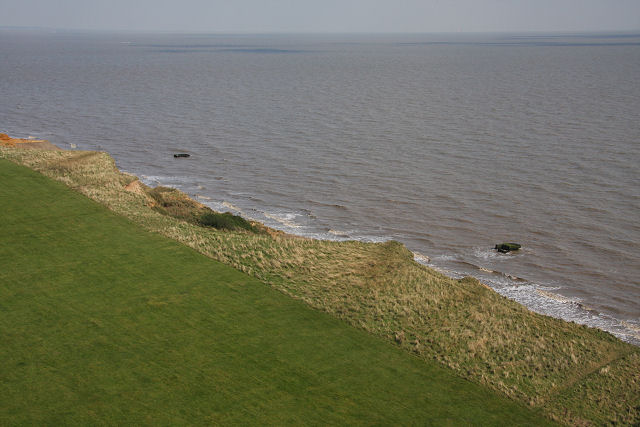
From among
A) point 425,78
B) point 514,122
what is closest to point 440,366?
point 514,122

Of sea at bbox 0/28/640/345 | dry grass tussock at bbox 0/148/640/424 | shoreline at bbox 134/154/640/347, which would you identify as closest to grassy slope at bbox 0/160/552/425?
dry grass tussock at bbox 0/148/640/424

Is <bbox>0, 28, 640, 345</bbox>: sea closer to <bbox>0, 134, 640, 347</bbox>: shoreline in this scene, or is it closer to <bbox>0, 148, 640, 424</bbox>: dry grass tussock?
<bbox>0, 134, 640, 347</bbox>: shoreline

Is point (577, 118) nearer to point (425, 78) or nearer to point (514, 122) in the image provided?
point (514, 122)

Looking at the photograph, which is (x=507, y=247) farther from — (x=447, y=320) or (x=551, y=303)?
(x=447, y=320)

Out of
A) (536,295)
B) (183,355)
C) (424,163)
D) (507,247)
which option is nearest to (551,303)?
(536,295)

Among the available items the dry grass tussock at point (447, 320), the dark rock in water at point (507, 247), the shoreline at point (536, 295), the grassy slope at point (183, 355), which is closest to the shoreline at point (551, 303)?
the shoreline at point (536, 295)
